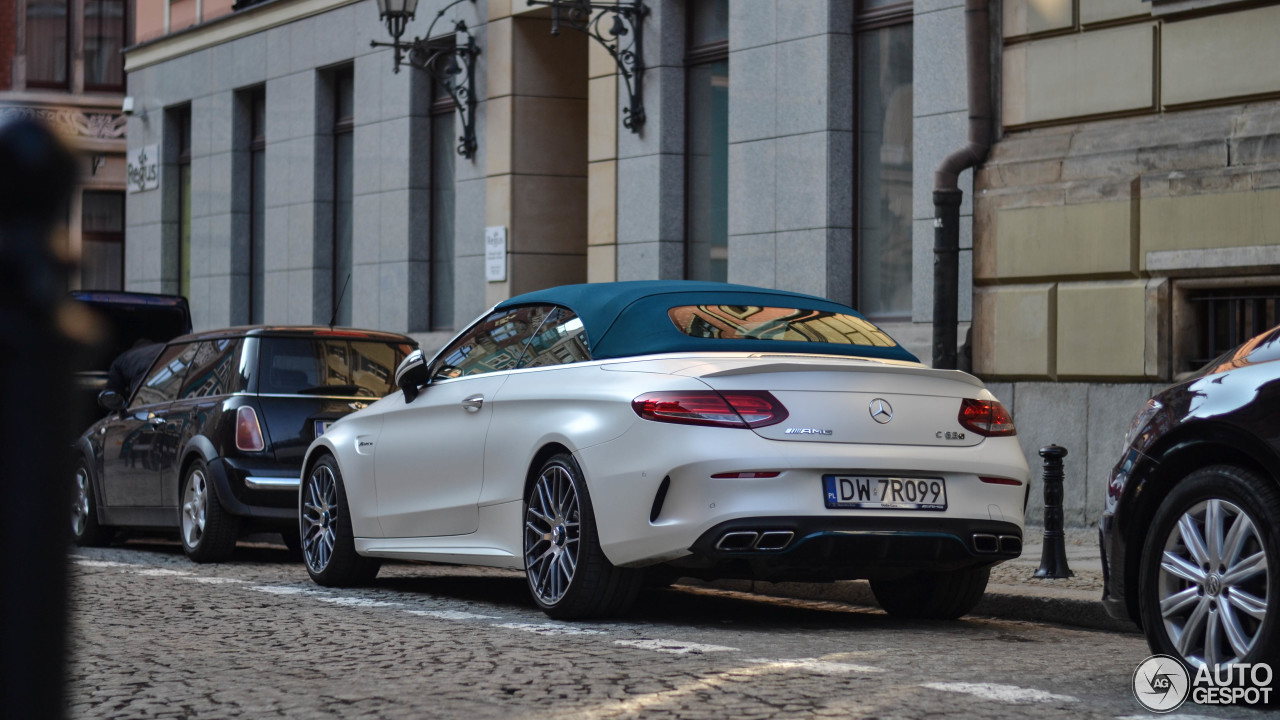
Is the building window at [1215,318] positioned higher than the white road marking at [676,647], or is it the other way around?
the building window at [1215,318]

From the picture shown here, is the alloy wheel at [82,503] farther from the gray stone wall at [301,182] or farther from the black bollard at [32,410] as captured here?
the black bollard at [32,410]

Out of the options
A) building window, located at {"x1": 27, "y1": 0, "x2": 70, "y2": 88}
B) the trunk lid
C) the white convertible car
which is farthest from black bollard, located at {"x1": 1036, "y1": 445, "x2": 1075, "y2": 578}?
building window, located at {"x1": 27, "y1": 0, "x2": 70, "y2": 88}

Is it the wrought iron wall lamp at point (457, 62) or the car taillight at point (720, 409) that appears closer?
the car taillight at point (720, 409)

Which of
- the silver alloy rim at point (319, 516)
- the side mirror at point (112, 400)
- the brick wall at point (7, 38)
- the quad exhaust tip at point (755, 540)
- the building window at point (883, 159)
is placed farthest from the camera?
the brick wall at point (7, 38)

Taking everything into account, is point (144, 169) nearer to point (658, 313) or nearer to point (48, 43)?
point (48, 43)

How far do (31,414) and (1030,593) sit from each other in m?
7.18

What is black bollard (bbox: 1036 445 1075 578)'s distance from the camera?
877 cm

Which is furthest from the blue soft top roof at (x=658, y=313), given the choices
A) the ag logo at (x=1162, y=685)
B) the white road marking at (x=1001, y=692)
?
the ag logo at (x=1162, y=685)

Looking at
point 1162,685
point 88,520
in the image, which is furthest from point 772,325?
point 88,520

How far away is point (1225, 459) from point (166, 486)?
815 cm

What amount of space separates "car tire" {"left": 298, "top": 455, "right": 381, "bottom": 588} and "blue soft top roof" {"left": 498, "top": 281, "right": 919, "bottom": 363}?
1821mm

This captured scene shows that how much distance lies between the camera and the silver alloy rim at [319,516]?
9.41 metres

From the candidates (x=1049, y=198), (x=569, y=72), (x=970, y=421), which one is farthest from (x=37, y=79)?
(x=970, y=421)

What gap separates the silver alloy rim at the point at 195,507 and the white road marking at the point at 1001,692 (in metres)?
6.76
